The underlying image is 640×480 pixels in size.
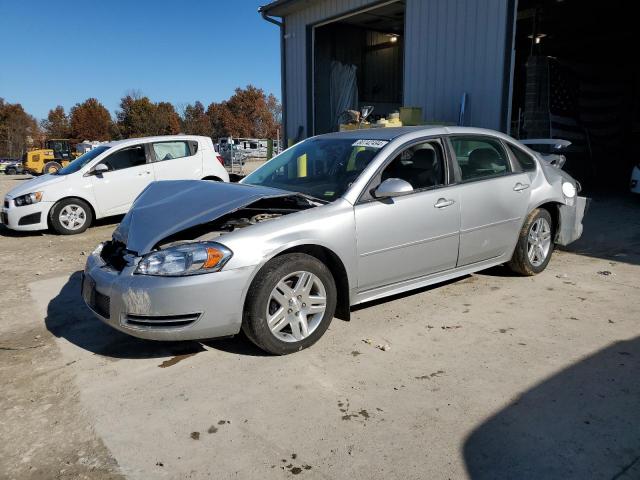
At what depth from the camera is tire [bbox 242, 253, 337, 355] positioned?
3211mm

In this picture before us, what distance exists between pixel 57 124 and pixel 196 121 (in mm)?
20444

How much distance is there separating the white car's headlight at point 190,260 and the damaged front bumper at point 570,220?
12.1ft

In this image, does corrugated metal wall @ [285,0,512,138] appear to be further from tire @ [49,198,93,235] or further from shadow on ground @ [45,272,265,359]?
shadow on ground @ [45,272,265,359]

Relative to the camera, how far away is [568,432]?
99.1 inches

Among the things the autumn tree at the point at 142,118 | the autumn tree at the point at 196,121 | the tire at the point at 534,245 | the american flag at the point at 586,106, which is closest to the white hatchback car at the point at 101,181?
the tire at the point at 534,245

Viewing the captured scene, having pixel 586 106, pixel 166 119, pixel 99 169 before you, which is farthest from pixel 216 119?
pixel 99 169

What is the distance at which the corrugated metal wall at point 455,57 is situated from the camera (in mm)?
9086

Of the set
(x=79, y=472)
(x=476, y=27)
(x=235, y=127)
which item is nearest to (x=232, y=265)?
(x=79, y=472)

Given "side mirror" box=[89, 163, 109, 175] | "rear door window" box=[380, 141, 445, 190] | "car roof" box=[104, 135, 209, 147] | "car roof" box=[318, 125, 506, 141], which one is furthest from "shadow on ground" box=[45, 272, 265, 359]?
"car roof" box=[104, 135, 209, 147]

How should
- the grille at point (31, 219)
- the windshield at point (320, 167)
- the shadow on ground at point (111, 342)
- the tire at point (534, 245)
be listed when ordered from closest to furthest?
the shadow on ground at point (111, 342)
the windshield at point (320, 167)
the tire at point (534, 245)
the grille at point (31, 219)

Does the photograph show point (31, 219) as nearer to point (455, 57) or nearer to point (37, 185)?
point (37, 185)

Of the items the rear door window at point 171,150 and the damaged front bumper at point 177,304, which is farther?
the rear door window at point 171,150

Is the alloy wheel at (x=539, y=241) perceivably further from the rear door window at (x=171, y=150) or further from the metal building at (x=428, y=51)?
the rear door window at (x=171, y=150)

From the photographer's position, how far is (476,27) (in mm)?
9320
